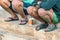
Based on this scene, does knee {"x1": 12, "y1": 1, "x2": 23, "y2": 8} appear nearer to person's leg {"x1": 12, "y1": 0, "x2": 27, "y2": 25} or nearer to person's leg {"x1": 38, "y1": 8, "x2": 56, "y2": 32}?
person's leg {"x1": 12, "y1": 0, "x2": 27, "y2": 25}

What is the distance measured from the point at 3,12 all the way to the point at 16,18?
42cm

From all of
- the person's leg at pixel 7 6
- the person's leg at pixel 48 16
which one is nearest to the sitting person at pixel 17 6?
the person's leg at pixel 7 6

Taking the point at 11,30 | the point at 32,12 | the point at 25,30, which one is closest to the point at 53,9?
the point at 32,12

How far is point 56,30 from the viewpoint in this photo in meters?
3.35

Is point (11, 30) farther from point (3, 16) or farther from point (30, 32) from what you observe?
point (3, 16)

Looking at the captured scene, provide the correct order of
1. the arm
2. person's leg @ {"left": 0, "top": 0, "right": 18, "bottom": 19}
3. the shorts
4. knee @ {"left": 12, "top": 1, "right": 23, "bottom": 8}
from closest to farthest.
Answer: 1. the arm
2. the shorts
3. knee @ {"left": 12, "top": 1, "right": 23, "bottom": 8}
4. person's leg @ {"left": 0, "top": 0, "right": 18, "bottom": 19}

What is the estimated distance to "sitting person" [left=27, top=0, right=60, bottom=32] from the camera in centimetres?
318

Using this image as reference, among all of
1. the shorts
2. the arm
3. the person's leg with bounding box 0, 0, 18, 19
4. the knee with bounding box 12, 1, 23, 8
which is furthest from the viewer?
the person's leg with bounding box 0, 0, 18, 19

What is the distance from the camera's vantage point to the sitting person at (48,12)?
3.18m

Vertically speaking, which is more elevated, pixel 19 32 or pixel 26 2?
pixel 26 2

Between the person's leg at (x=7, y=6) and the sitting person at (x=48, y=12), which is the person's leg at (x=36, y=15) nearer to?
the sitting person at (x=48, y=12)

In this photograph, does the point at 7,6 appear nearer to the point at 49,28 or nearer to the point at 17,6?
the point at 17,6

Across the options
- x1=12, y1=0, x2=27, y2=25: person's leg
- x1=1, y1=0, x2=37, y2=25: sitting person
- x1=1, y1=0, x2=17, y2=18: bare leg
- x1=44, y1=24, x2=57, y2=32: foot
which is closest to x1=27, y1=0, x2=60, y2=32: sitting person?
x1=44, y1=24, x2=57, y2=32: foot

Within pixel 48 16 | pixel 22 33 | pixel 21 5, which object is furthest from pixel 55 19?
pixel 21 5
